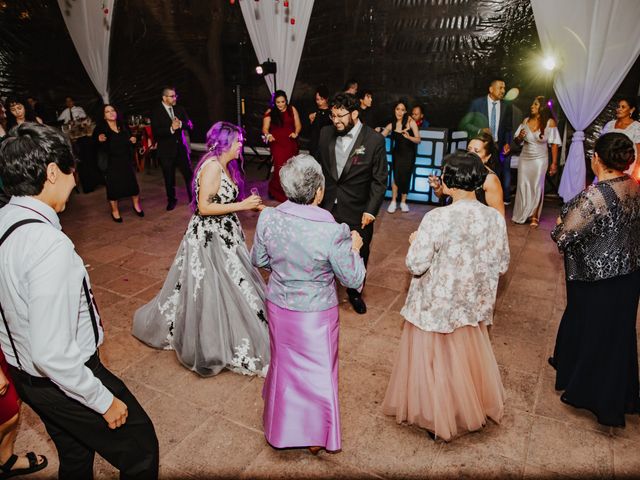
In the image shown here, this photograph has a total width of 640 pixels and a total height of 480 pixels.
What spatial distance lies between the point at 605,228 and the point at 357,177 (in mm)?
1722

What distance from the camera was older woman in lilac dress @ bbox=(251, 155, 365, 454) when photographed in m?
2.09

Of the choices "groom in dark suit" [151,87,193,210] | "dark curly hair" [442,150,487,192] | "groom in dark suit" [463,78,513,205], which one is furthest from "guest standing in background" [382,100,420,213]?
"dark curly hair" [442,150,487,192]

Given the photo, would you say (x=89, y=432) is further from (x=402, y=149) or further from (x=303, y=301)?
(x=402, y=149)

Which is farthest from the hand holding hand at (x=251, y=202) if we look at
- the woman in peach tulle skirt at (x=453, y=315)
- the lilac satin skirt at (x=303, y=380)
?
the woman in peach tulle skirt at (x=453, y=315)

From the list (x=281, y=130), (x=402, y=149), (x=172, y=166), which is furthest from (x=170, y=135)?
(x=402, y=149)

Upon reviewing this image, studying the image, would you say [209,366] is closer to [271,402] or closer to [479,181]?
[271,402]

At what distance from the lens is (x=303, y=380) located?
2342 mm

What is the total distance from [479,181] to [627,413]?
5.59 ft

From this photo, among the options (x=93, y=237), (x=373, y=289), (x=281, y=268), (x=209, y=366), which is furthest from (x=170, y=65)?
(x=281, y=268)

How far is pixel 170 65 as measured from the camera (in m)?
10.2

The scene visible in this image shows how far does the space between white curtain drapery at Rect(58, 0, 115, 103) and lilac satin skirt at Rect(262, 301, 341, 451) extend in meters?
8.41

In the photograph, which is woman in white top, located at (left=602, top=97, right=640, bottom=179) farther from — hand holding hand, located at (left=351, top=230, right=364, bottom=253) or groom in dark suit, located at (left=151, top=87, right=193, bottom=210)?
groom in dark suit, located at (left=151, top=87, right=193, bottom=210)

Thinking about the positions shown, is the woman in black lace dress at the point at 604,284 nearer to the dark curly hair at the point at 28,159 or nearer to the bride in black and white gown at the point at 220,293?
the bride in black and white gown at the point at 220,293

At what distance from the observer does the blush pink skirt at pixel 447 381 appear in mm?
2479
